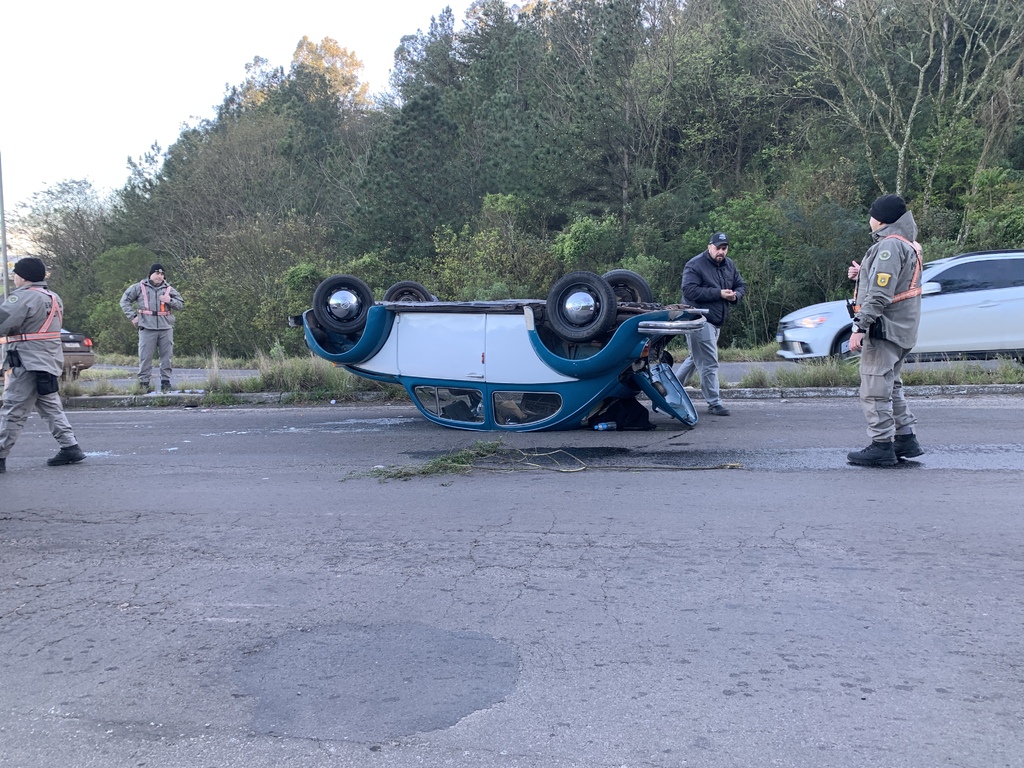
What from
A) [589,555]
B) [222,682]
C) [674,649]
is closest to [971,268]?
[589,555]

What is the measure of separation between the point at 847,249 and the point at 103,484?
22.2 m

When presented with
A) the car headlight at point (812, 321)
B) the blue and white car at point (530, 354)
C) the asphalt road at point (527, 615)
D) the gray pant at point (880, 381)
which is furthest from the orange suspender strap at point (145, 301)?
the gray pant at point (880, 381)

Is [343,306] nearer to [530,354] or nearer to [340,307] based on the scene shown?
[340,307]

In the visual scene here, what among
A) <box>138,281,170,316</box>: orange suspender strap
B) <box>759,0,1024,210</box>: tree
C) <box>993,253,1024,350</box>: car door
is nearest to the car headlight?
<box>993,253,1024,350</box>: car door

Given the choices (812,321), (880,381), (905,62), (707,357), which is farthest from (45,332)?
(905,62)

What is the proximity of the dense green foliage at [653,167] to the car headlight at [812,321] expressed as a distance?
10320mm

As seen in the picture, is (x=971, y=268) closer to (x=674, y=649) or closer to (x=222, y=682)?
(x=674, y=649)

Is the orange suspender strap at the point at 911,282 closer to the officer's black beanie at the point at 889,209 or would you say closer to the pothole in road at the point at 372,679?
the officer's black beanie at the point at 889,209

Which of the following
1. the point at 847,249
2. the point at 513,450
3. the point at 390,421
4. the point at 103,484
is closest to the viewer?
the point at 103,484

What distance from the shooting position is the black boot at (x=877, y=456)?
6957 millimetres

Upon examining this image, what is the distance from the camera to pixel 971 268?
45.0 ft

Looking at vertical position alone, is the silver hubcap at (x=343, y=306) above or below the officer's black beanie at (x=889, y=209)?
below

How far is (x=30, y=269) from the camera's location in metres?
8.04

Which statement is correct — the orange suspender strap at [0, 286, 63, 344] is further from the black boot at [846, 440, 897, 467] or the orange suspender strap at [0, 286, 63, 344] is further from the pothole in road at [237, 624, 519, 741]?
the black boot at [846, 440, 897, 467]
